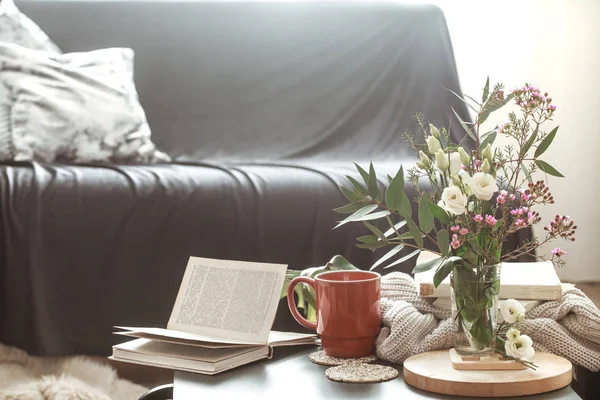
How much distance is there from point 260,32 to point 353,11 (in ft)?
1.11

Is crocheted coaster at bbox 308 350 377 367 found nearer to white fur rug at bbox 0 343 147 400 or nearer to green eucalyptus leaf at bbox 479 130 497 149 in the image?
green eucalyptus leaf at bbox 479 130 497 149

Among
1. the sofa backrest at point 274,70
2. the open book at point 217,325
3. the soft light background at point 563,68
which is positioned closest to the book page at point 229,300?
the open book at point 217,325

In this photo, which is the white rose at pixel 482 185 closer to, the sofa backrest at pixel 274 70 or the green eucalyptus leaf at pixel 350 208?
the green eucalyptus leaf at pixel 350 208

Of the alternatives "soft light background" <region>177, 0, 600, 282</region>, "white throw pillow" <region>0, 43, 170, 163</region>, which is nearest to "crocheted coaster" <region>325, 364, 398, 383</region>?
"white throw pillow" <region>0, 43, 170, 163</region>

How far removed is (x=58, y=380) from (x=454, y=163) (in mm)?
1188

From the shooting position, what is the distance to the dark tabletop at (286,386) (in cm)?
81

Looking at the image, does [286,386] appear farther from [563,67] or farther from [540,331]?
[563,67]

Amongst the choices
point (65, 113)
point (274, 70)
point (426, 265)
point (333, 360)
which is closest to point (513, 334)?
point (426, 265)

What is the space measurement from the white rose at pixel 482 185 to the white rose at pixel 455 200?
14 mm

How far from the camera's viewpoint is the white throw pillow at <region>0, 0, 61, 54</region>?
7.77ft

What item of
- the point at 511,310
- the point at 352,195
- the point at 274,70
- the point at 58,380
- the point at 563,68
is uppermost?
the point at 563,68

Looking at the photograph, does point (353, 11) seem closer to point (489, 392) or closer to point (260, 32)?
point (260, 32)

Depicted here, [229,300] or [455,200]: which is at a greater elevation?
[455,200]

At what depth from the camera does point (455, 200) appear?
2.63ft
